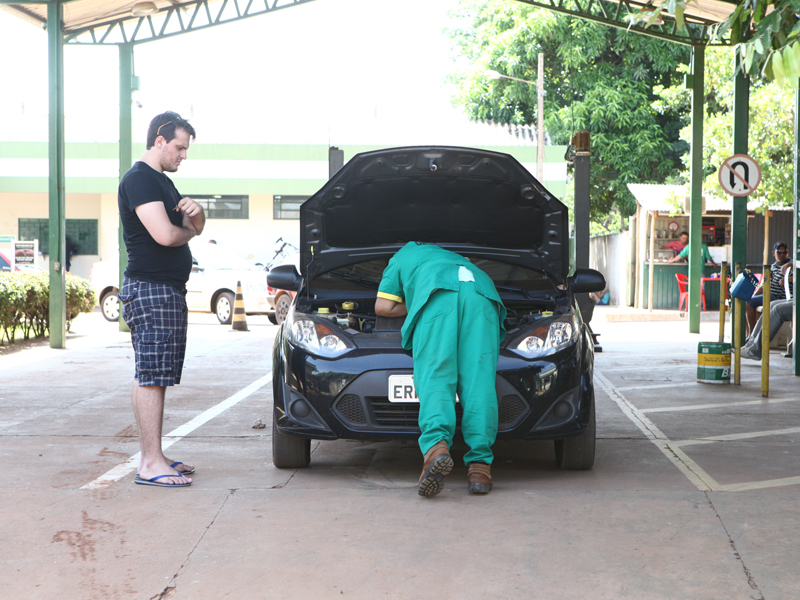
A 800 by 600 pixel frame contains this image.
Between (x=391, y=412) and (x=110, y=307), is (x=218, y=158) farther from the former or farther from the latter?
(x=391, y=412)

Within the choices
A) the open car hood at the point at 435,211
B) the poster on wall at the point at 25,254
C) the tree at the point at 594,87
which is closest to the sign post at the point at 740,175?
the open car hood at the point at 435,211

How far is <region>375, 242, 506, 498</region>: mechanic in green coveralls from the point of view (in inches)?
170

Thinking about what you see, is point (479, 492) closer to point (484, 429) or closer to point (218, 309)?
point (484, 429)

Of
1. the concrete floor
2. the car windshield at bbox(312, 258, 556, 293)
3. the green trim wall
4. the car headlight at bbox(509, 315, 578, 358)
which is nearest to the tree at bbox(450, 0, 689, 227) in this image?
the green trim wall

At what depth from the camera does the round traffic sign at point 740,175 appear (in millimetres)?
12438

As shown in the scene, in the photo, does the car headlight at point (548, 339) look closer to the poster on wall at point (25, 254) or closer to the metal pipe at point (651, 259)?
the poster on wall at point (25, 254)

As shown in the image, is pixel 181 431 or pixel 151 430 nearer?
pixel 151 430

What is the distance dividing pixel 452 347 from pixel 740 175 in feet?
31.4

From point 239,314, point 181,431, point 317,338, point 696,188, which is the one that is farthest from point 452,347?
point 696,188

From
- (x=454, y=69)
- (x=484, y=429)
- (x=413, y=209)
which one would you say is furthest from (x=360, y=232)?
(x=454, y=69)

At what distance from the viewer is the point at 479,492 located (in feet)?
14.4

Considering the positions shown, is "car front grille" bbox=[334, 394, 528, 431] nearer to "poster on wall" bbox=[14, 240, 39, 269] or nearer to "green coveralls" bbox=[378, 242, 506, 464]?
"green coveralls" bbox=[378, 242, 506, 464]

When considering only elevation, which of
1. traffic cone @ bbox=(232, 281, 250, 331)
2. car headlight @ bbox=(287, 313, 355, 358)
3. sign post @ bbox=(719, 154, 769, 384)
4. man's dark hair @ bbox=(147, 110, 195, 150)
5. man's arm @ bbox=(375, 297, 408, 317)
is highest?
sign post @ bbox=(719, 154, 769, 384)

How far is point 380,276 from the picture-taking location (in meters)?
5.61
